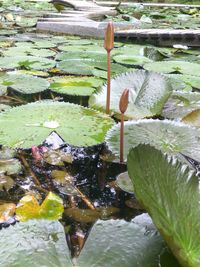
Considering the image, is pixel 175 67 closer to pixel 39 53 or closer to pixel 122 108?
pixel 39 53

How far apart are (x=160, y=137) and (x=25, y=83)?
648 mm

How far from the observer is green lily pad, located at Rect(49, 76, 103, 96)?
51.5 inches

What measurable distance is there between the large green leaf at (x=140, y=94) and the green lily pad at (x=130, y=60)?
60 cm

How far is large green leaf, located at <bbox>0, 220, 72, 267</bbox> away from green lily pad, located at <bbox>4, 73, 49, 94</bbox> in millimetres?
787

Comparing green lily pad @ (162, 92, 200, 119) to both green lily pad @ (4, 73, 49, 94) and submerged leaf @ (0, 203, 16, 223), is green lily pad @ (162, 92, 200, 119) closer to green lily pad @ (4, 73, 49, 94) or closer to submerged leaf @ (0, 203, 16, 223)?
green lily pad @ (4, 73, 49, 94)

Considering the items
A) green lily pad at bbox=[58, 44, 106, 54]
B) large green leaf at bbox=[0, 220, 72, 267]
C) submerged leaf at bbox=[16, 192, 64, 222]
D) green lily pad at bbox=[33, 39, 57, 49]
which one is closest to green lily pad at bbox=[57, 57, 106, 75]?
green lily pad at bbox=[58, 44, 106, 54]

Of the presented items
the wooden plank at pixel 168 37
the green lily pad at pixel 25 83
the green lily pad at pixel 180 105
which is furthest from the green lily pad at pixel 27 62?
the wooden plank at pixel 168 37

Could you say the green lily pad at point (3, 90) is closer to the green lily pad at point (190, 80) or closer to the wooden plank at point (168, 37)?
the green lily pad at point (190, 80)

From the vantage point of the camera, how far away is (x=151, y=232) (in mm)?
538

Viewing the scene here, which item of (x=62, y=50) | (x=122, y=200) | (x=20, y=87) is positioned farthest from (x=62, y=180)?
(x=62, y=50)

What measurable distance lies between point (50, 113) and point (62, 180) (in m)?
0.31

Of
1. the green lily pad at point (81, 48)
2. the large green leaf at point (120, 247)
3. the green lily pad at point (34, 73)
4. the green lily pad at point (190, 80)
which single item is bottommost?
the green lily pad at point (81, 48)

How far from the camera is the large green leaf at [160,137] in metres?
0.88

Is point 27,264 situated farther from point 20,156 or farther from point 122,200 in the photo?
point 20,156
